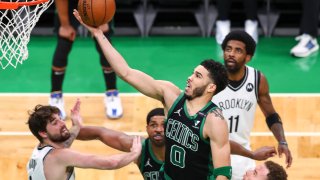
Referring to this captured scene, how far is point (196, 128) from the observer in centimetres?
415

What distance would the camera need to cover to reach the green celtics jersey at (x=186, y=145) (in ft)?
13.6

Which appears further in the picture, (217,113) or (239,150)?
(239,150)

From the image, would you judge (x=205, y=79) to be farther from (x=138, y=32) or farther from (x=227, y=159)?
(x=138, y=32)

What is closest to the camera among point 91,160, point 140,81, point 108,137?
point 91,160

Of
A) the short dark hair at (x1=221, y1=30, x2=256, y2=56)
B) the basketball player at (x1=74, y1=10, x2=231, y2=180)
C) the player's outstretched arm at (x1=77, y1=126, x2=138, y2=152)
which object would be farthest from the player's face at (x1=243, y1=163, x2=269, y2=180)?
the short dark hair at (x1=221, y1=30, x2=256, y2=56)

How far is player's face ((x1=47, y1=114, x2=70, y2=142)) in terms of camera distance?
14.6ft

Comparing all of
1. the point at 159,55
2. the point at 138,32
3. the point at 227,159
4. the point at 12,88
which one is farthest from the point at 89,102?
the point at 227,159

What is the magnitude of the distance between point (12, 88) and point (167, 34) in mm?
2185

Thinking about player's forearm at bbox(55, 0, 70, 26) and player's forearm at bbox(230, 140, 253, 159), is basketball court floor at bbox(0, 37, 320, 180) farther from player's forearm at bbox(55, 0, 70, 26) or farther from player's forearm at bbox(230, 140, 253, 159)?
player's forearm at bbox(230, 140, 253, 159)

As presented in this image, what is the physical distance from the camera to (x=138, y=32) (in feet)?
29.1

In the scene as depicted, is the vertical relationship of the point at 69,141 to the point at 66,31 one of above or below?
below

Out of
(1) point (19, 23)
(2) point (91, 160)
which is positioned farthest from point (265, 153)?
(1) point (19, 23)

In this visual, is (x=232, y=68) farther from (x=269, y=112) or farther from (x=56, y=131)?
(x=56, y=131)

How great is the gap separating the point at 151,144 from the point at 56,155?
2.34ft
